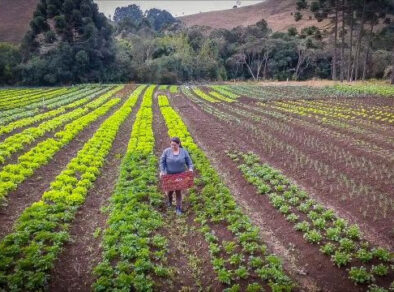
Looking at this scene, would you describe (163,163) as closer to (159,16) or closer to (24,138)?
(24,138)

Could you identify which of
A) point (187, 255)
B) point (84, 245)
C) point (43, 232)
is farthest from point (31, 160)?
point (187, 255)

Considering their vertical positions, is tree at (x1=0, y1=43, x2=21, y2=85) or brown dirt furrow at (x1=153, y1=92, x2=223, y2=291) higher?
tree at (x1=0, y1=43, x2=21, y2=85)

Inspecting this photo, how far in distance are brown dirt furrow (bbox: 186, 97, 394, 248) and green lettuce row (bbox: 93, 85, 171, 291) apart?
15.5ft

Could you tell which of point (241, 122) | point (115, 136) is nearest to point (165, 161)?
point (115, 136)

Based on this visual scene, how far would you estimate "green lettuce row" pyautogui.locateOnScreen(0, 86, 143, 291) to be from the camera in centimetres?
703

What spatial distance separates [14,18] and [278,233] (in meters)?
100

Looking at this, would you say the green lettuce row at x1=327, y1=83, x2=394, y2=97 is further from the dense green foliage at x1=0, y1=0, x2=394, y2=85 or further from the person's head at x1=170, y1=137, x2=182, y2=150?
the person's head at x1=170, y1=137, x2=182, y2=150

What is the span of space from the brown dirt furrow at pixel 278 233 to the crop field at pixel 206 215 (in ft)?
0.11

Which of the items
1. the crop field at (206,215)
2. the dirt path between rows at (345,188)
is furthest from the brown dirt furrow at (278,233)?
the dirt path between rows at (345,188)

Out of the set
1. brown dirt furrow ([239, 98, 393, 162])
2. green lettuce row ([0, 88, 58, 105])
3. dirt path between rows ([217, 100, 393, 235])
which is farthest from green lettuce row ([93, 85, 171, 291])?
green lettuce row ([0, 88, 58, 105])

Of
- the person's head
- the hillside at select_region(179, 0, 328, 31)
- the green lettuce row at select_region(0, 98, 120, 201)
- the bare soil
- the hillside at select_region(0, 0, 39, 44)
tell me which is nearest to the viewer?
the bare soil

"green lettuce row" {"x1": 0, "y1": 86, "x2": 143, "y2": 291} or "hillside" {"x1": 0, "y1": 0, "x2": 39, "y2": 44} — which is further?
"hillside" {"x1": 0, "y1": 0, "x2": 39, "y2": 44}

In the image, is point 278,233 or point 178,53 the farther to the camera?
point 178,53

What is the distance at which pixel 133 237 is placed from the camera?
339 inches
